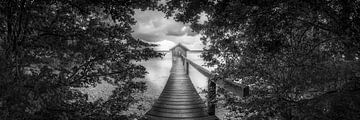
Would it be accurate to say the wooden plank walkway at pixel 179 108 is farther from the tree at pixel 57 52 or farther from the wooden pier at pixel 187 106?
the tree at pixel 57 52

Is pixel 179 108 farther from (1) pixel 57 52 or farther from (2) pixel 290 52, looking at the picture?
(1) pixel 57 52

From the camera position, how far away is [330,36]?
2.14 m

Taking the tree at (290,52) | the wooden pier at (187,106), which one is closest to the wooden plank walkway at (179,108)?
the wooden pier at (187,106)

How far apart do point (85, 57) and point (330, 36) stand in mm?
3364

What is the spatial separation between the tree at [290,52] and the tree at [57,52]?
3.45 feet

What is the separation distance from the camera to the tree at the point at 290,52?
177cm

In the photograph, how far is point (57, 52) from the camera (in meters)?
2.25

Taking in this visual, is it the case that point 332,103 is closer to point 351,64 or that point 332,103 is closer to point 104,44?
point 351,64

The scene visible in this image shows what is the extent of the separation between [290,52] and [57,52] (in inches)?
134

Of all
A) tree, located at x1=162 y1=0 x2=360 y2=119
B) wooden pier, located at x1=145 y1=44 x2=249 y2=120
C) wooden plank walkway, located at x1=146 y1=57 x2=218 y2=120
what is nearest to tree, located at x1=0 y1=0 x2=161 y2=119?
tree, located at x1=162 y1=0 x2=360 y2=119

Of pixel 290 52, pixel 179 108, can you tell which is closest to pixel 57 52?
pixel 290 52

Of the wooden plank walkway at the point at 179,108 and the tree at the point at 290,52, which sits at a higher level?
the tree at the point at 290,52

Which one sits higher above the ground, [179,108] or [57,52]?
[57,52]

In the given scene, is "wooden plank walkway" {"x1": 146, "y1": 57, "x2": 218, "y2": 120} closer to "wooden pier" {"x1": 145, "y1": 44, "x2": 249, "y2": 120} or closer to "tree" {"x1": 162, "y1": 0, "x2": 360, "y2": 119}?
"wooden pier" {"x1": 145, "y1": 44, "x2": 249, "y2": 120}
